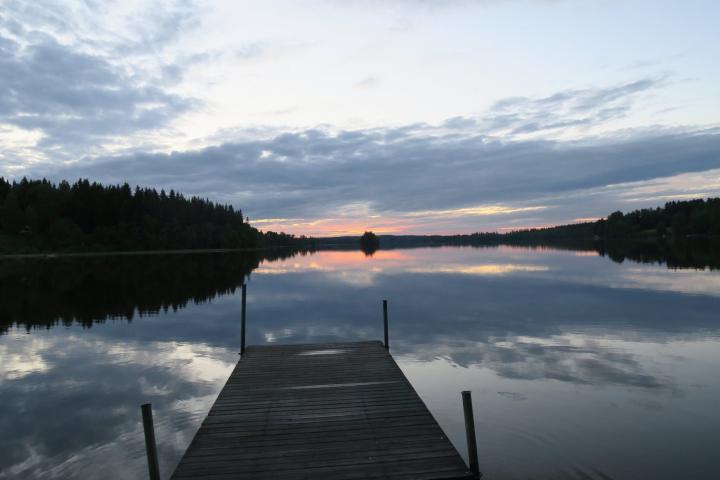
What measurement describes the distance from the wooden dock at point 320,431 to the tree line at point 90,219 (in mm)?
132164

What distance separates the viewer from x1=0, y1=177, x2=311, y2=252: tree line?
12406 cm

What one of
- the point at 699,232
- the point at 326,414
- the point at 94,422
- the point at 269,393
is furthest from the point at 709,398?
the point at 699,232

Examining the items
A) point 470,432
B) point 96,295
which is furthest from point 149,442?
point 96,295

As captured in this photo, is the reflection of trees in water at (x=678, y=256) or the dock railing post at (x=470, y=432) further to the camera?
the reflection of trees in water at (x=678, y=256)

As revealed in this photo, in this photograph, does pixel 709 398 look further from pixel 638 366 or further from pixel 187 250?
pixel 187 250

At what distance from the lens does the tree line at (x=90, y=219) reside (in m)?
124

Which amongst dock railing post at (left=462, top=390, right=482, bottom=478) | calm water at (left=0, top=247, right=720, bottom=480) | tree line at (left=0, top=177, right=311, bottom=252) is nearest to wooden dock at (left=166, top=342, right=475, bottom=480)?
dock railing post at (left=462, top=390, right=482, bottom=478)

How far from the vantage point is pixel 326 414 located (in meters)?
11.4

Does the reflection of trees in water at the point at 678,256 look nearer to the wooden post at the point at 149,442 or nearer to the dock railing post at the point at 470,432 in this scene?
the dock railing post at the point at 470,432

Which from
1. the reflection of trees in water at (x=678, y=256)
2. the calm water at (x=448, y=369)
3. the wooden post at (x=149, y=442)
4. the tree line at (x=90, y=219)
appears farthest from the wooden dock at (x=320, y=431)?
the tree line at (x=90, y=219)

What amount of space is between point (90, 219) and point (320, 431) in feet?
476

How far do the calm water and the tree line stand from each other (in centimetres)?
9475

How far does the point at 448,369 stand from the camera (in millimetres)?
18531

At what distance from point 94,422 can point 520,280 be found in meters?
49.6
